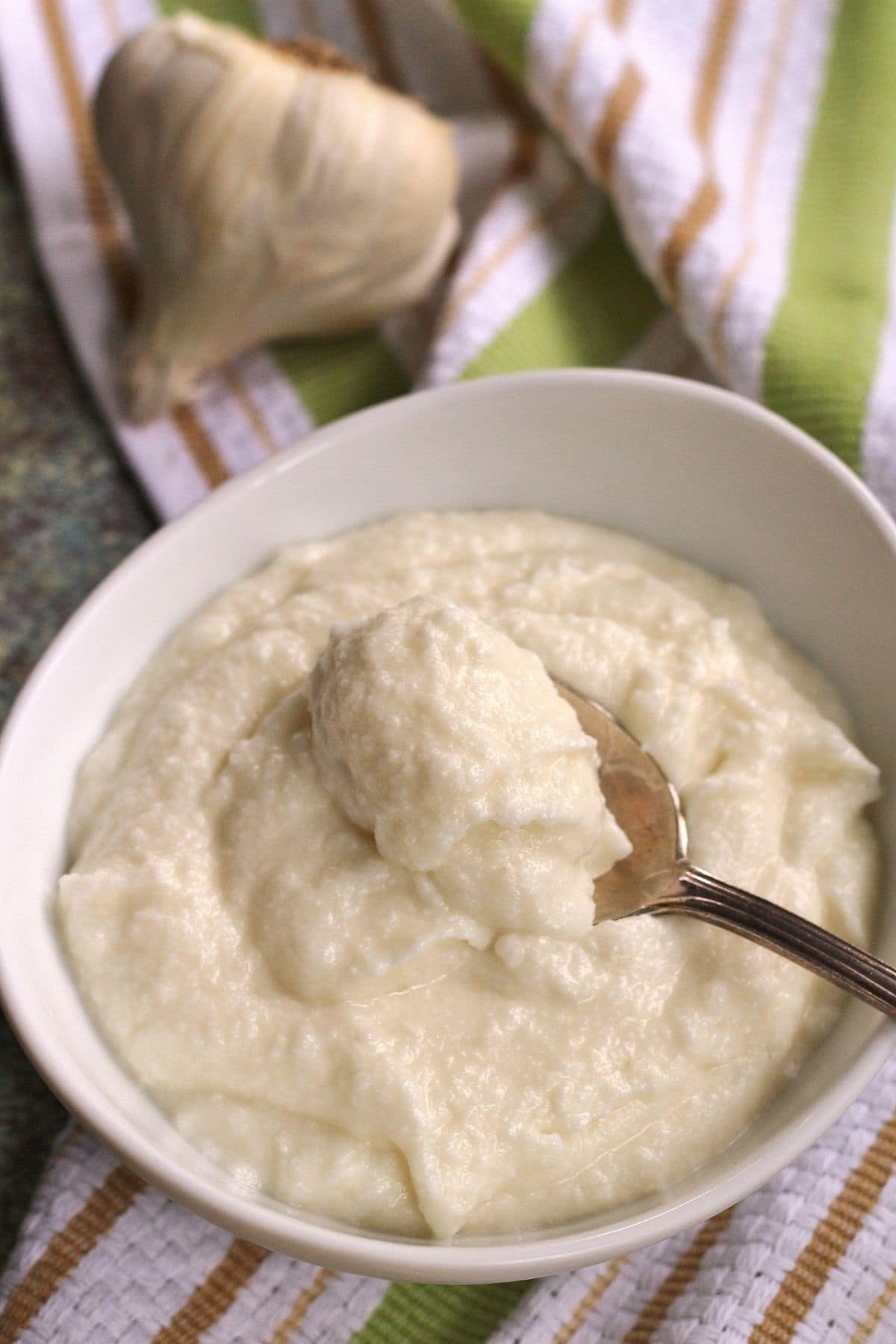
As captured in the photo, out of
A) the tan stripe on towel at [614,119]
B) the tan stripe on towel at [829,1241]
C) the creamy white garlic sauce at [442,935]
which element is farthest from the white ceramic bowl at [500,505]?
the tan stripe on towel at [614,119]

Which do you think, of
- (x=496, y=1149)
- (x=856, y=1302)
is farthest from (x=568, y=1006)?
(x=856, y=1302)

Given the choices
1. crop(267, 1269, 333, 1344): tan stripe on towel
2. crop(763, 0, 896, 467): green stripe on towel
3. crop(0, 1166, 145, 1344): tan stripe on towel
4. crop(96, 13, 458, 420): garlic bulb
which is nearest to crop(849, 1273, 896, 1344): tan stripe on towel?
crop(267, 1269, 333, 1344): tan stripe on towel

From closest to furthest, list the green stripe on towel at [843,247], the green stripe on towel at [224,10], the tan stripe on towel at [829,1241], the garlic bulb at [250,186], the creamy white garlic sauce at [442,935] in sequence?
the creamy white garlic sauce at [442,935], the tan stripe on towel at [829,1241], the green stripe on towel at [843,247], the garlic bulb at [250,186], the green stripe on towel at [224,10]

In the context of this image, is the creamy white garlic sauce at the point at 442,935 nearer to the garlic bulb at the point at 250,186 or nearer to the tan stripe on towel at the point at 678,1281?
the tan stripe on towel at the point at 678,1281

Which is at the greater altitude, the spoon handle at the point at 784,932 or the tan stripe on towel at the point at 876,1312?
the spoon handle at the point at 784,932

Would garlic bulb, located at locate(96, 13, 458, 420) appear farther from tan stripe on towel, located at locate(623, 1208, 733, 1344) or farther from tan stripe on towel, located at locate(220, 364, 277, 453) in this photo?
tan stripe on towel, located at locate(623, 1208, 733, 1344)

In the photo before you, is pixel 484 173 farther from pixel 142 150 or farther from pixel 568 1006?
pixel 568 1006
